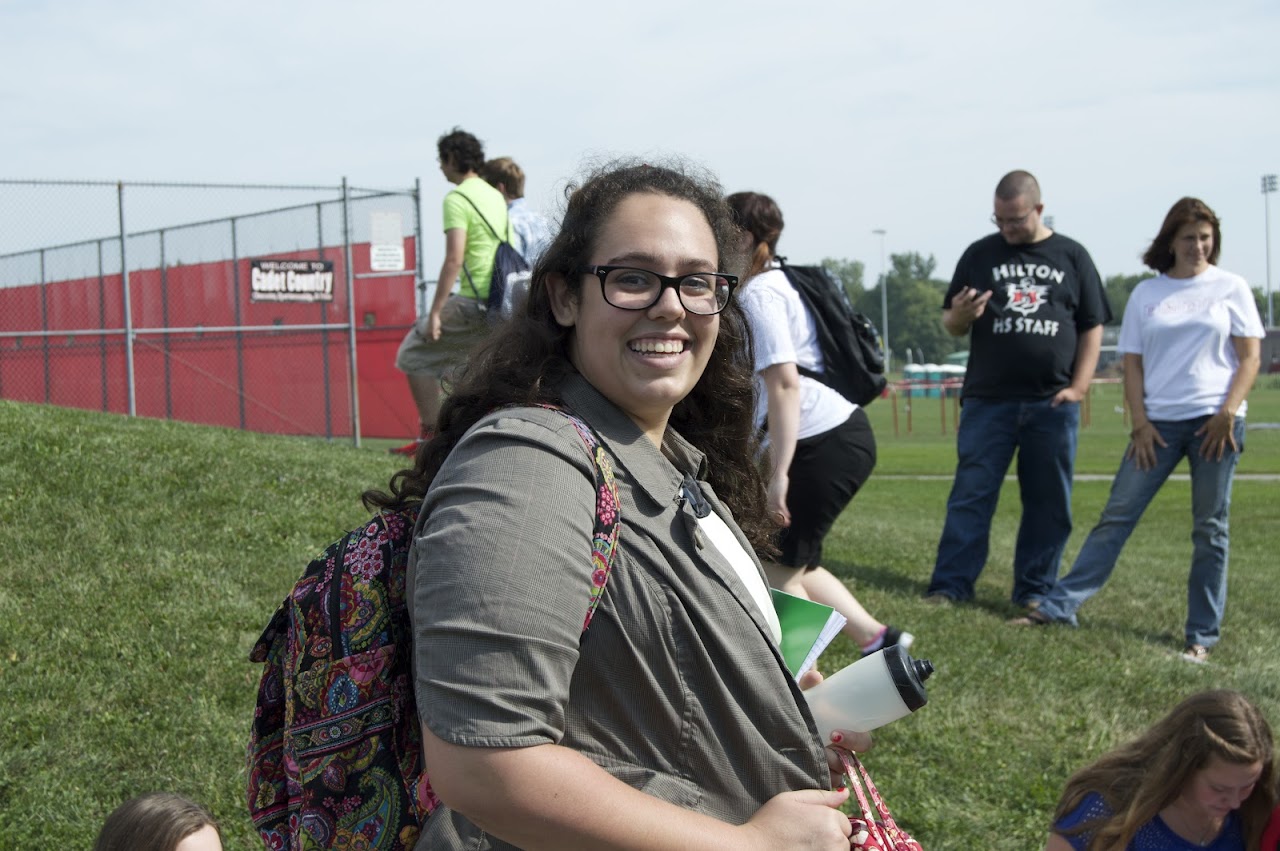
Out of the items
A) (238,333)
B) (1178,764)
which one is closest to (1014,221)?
(1178,764)

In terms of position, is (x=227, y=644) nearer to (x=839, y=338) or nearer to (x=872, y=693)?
(x=839, y=338)

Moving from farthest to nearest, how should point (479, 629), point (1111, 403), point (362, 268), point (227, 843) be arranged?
point (1111, 403)
point (362, 268)
point (227, 843)
point (479, 629)

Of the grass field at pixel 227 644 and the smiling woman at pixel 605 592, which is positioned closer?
the smiling woman at pixel 605 592

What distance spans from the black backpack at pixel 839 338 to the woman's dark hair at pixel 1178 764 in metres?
2.02

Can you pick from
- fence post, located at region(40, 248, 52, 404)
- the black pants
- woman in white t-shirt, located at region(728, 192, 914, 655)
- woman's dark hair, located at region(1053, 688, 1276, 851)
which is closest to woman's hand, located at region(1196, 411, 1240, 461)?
woman in white t-shirt, located at region(728, 192, 914, 655)

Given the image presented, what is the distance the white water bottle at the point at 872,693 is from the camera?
6.61ft

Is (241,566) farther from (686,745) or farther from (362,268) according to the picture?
(362,268)

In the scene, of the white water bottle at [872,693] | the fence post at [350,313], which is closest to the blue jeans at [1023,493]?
the white water bottle at [872,693]

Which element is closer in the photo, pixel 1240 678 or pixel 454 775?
pixel 454 775

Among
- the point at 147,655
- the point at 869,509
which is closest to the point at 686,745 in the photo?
the point at 147,655

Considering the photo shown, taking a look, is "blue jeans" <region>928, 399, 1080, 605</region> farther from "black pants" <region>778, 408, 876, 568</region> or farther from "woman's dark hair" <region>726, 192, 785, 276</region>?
"woman's dark hair" <region>726, 192, 785, 276</region>

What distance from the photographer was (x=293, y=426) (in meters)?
17.0

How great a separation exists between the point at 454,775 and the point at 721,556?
526 mm

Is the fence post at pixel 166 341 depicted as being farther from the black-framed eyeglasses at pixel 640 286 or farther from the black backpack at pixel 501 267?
the black-framed eyeglasses at pixel 640 286
